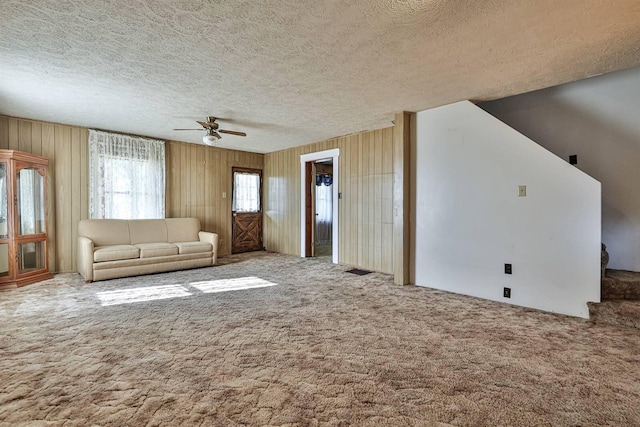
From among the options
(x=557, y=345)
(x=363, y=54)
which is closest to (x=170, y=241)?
(x=363, y=54)

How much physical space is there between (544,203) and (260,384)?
3408 mm

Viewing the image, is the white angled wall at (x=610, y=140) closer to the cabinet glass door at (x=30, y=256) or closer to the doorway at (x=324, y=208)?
the doorway at (x=324, y=208)

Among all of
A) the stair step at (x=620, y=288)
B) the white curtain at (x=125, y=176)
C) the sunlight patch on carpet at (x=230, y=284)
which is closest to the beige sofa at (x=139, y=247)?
the white curtain at (x=125, y=176)

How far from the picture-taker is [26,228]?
4473 millimetres

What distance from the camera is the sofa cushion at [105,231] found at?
198 inches

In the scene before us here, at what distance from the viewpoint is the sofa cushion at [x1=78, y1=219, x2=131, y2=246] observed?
5.04m

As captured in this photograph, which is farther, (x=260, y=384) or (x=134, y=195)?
(x=134, y=195)

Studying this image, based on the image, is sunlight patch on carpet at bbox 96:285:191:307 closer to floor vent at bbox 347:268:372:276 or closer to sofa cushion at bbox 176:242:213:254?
sofa cushion at bbox 176:242:213:254

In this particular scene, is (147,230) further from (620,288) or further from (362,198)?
(620,288)

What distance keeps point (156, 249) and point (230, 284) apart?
1.63m

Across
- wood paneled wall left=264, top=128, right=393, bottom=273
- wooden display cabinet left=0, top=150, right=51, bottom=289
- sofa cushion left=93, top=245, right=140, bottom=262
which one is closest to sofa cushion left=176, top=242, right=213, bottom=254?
sofa cushion left=93, top=245, right=140, bottom=262

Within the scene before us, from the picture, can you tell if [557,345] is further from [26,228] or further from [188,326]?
[26,228]

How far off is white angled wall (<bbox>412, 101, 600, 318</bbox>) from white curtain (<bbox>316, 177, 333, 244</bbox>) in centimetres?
559

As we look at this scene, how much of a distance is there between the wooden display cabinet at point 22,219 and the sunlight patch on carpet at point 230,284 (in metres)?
2.40
